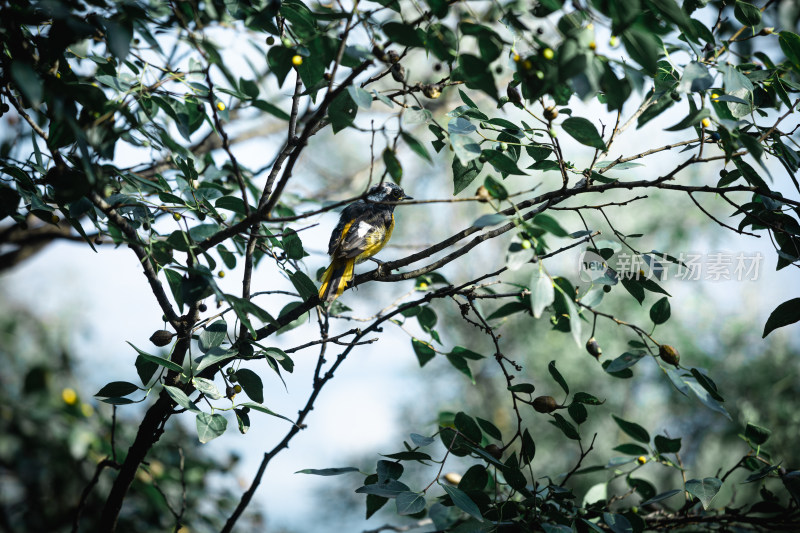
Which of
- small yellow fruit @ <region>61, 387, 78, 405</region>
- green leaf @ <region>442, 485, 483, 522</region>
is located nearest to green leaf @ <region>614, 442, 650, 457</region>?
green leaf @ <region>442, 485, 483, 522</region>

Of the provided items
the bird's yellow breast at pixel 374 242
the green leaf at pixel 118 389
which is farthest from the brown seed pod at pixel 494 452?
the bird's yellow breast at pixel 374 242

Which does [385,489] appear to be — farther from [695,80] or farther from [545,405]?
[695,80]

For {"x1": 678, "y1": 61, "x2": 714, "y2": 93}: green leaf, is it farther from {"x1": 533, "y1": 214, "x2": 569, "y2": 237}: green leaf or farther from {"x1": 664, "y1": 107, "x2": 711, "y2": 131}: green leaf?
{"x1": 533, "y1": 214, "x2": 569, "y2": 237}: green leaf

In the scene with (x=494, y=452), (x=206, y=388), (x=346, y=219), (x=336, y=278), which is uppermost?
(x=346, y=219)

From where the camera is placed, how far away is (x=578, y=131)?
106 centimetres

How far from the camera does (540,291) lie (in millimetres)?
918

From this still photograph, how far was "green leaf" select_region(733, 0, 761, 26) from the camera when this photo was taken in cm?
126

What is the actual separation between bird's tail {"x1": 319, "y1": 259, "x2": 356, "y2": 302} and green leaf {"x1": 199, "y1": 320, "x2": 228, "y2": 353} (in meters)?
0.54

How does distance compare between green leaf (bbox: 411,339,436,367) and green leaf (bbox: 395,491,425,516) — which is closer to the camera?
green leaf (bbox: 395,491,425,516)

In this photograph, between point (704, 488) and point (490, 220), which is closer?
point (490, 220)

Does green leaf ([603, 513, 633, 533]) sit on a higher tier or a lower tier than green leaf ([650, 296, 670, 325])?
lower

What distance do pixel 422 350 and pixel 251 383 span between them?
522 mm

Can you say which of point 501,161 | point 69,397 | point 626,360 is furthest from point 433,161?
point 69,397

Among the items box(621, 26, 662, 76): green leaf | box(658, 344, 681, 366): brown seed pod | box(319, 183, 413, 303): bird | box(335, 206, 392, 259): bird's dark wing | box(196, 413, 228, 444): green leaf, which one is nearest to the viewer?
box(621, 26, 662, 76): green leaf
